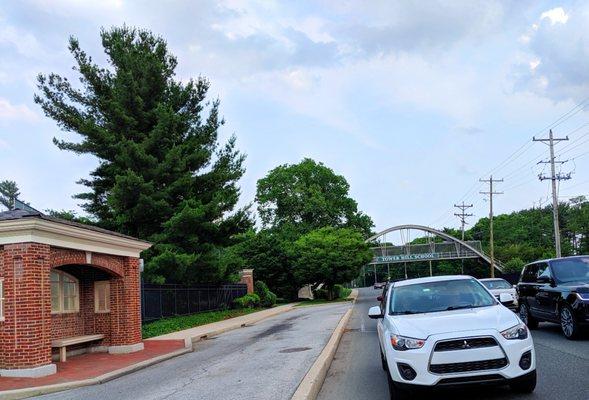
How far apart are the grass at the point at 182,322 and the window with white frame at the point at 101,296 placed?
423cm

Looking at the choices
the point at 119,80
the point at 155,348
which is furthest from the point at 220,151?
the point at 155,348

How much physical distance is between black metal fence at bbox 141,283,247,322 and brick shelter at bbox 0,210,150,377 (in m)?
6.47

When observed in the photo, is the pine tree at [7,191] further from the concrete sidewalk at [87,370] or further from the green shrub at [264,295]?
the concrete sidewalk at [87,370]

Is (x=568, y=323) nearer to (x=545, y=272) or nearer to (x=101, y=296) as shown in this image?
(x=545, y=272)

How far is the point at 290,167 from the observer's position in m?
73.4

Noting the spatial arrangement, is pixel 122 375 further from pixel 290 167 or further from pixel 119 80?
pixel 290 167

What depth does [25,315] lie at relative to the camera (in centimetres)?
1263

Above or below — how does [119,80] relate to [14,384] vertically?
above

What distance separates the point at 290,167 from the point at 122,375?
6153cm

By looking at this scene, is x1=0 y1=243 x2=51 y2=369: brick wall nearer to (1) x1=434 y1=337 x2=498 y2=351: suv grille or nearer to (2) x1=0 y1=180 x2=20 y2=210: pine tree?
(1) x1=434 y1=337 x2=498 y2=351: suv grille

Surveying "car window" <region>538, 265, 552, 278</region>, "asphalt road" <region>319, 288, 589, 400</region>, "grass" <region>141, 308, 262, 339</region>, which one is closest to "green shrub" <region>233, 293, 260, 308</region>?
"grass" <region>141, 308, 262, 339</region>

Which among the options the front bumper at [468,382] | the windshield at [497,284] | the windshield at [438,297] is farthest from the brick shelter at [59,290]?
the windshield at [497,284]

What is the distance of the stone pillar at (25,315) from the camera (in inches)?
490

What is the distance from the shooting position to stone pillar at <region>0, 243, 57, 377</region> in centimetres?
1245
